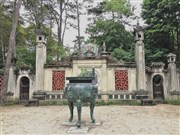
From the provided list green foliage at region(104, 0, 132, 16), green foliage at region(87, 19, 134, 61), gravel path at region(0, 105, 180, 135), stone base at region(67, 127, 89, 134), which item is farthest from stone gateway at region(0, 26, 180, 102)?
green foliage at region(104, 0, 132, 16)

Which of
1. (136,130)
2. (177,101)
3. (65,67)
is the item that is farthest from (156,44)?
(136,130)

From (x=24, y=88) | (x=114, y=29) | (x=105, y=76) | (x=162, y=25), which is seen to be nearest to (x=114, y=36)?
(x=114, y=29)

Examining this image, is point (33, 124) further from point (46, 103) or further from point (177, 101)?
point (177, 101)

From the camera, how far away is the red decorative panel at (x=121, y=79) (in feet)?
38.8

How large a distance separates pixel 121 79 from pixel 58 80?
9.95ft

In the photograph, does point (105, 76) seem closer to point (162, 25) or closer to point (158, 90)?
point (158, 90)

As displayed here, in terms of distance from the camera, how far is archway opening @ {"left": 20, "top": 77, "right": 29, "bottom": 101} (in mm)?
12648

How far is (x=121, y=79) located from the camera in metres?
11.9

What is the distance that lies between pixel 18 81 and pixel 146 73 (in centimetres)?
649

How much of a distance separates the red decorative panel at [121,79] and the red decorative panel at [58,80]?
A: 2.59m

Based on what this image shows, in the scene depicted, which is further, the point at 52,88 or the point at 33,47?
the point at 33,47

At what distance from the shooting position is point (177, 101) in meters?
11.3

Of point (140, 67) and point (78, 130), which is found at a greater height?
point (140, 67)

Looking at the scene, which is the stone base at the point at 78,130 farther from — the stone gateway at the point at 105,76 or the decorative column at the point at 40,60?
the decorative column at the point at 40,60
